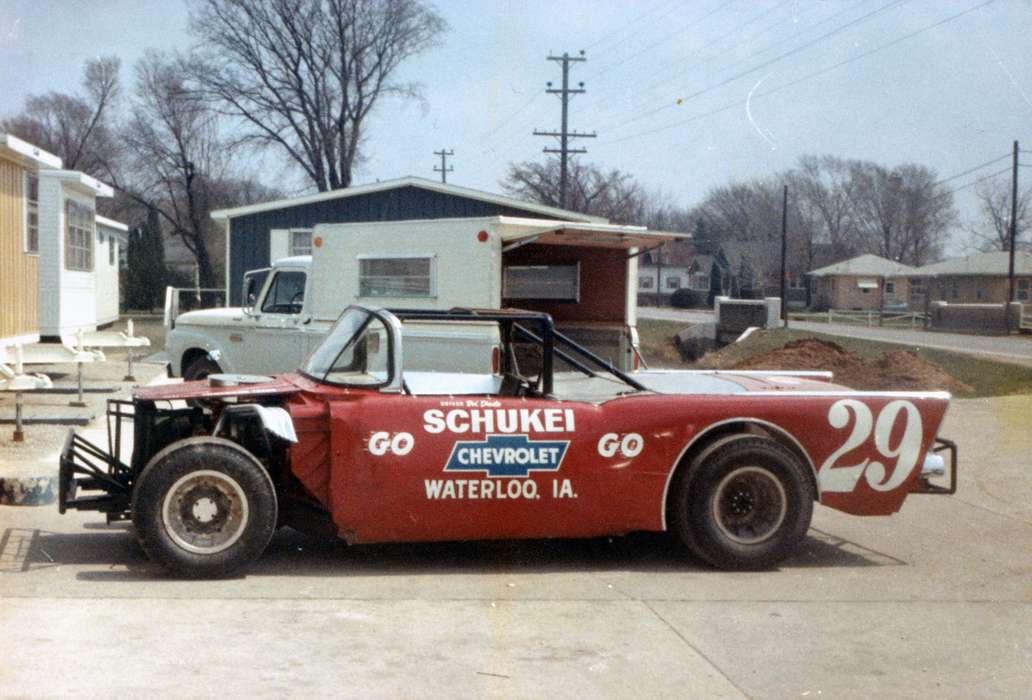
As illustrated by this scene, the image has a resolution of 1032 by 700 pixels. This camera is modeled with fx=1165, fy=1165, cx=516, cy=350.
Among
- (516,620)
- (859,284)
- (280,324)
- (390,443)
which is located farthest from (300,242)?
(859,284)

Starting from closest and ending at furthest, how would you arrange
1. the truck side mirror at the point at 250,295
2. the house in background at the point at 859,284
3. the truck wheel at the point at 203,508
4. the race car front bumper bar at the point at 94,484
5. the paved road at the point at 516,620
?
the paved road at the point at 516,620, the truck wheel at the point at 203,508, the race car front bumper bar at the point at 94,484, the truck side mirror at the point at 250,295, the house in background at the point at 859,284

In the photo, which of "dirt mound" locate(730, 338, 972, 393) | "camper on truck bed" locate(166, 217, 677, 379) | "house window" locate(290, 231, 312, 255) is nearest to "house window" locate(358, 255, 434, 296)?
"camper on truck bed" locate(166, 217, 677, 379)

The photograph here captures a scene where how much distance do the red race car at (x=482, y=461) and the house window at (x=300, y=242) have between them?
22.4 m

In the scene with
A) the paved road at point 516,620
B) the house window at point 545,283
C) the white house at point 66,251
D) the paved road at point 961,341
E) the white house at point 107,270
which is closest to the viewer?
the paved road at point 516,620

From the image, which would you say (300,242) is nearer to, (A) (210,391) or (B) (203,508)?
(A) (210,391)

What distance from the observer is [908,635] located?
594 cm

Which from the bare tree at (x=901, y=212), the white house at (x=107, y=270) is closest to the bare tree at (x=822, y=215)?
the bare tree at (x=901, y=212)

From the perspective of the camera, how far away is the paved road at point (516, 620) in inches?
201

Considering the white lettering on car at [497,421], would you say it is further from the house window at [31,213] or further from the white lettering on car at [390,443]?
the house window at [31,213]

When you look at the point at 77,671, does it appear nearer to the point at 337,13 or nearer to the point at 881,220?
the point at 337,13

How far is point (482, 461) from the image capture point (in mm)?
6891

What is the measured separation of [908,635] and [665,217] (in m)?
75.3

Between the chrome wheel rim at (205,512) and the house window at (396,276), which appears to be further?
the house window at (396,276)

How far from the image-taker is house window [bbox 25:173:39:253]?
1939 cm
